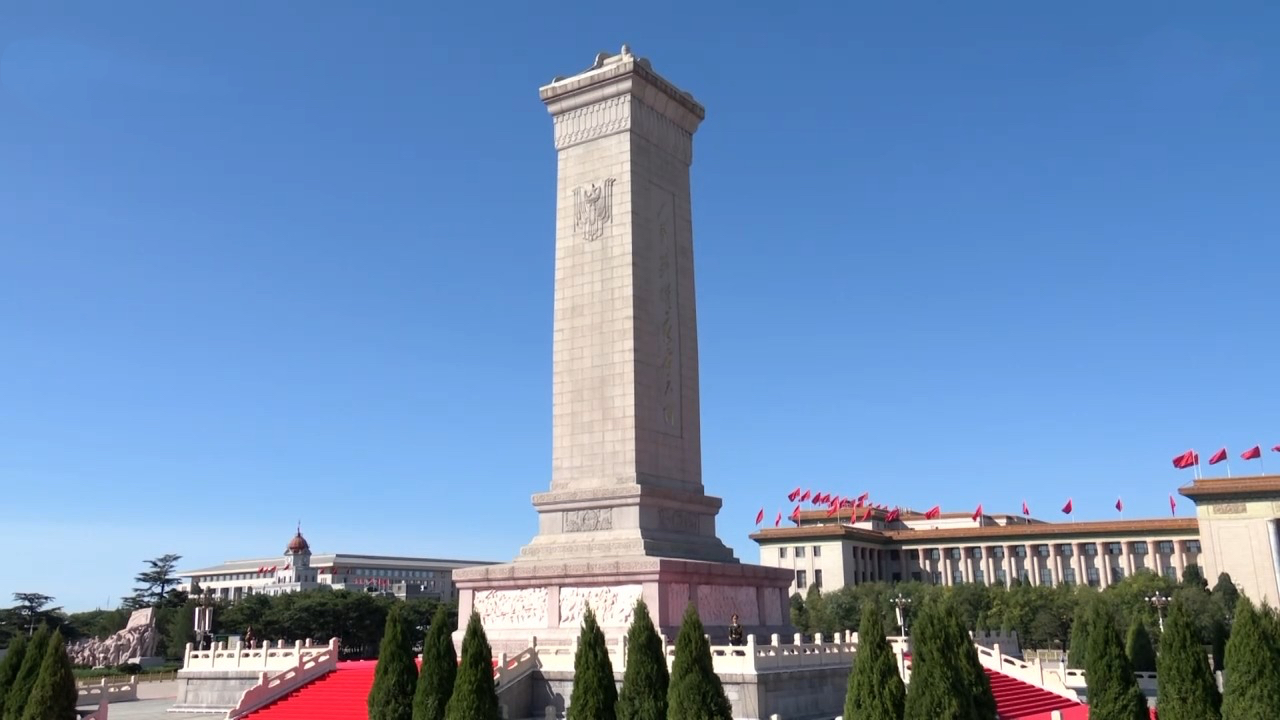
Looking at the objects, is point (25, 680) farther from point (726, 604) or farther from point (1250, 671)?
point (1250, 671)

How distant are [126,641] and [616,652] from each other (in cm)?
A: 3835

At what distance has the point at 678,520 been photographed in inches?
936

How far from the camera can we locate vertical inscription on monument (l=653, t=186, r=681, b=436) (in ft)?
81.0

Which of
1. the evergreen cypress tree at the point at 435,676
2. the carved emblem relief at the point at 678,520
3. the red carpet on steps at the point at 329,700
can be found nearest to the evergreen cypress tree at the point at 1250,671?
the evergreen cypress tree at the point at 435,676

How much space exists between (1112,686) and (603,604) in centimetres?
945

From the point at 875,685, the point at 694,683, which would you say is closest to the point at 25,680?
the point at 694,683

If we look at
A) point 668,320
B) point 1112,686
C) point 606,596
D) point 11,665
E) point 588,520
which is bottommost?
point 1112,686

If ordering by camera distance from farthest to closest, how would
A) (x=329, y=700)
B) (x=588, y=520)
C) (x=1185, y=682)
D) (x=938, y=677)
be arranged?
(x=588, y=520), (x=329, y=700), (x=1185, y=682), (x=938, y=677)

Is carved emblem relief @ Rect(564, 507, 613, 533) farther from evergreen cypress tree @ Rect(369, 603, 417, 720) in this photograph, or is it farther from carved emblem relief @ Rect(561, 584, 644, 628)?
evergreen cypress tree @ Rect(369, 603, 417, 720)

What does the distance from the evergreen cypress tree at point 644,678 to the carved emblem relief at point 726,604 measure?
681 cm

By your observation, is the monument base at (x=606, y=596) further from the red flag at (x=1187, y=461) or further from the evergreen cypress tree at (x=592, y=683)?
the red flag at (x=1187, y=461)

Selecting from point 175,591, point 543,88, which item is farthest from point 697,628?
point 175,591

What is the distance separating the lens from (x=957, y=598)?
56.0m

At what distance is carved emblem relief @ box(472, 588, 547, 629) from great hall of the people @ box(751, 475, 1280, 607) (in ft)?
151
